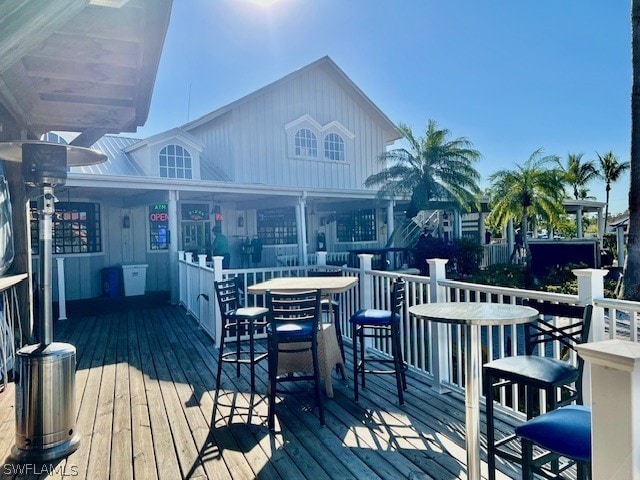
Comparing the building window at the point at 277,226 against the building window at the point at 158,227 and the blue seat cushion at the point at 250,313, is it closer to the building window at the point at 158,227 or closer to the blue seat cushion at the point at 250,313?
the building window at the point at 158,227

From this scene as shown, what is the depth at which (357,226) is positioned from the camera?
15.3 m

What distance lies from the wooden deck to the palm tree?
52.3 ft

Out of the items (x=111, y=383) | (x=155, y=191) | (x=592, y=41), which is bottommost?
(x=111, y=383)

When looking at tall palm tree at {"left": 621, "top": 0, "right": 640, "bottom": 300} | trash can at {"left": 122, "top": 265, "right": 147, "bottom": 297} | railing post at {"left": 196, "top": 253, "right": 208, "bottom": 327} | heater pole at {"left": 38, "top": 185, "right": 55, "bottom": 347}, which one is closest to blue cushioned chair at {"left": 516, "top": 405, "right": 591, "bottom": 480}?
heater pole at {"left": 38, "top": 185, "right": 55, "bottom": 347}

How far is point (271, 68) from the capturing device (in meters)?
14.8

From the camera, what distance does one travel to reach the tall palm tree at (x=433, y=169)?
A: 1409 centimetres

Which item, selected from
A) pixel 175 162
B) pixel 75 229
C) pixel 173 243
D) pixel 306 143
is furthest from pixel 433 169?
pixel 75 229

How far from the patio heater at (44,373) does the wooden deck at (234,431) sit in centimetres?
13

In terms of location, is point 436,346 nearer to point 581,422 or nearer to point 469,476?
point 469,476

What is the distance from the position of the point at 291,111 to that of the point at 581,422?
43.4ft

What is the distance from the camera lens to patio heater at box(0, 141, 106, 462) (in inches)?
106

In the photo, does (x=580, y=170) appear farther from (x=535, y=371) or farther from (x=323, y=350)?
(x=535, y=371)

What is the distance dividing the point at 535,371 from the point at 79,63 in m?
3.50

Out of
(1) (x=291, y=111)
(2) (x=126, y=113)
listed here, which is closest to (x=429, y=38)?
(1) (x=291, y=111)
